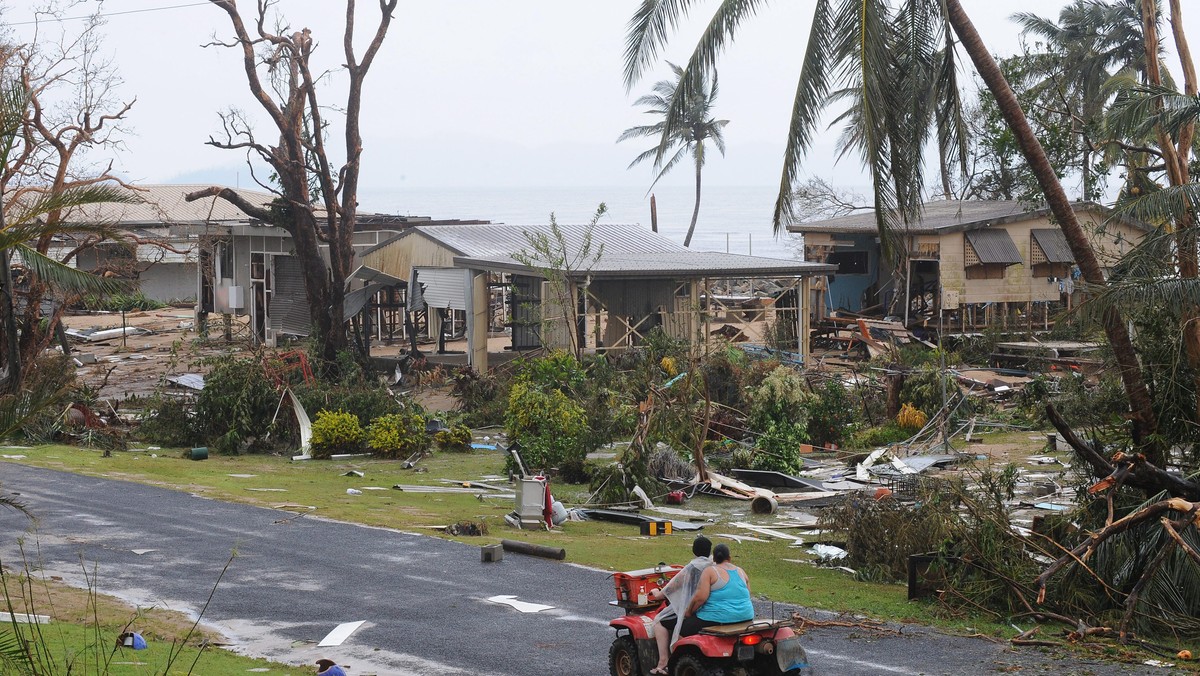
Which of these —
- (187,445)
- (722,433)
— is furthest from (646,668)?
(187,445)

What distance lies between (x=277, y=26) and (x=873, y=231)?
65.7 feet

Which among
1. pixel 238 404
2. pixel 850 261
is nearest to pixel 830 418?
pixel 238 404

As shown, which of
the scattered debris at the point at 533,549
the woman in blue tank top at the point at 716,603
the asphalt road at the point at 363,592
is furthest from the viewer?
the scattered debris at the point at 533,549

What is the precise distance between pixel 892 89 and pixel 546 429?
9.00 meters

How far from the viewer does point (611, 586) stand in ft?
40.3

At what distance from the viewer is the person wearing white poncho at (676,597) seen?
27.4 feet

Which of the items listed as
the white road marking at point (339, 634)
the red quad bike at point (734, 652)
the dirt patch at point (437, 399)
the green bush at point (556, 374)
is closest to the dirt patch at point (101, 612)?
the white road marking at point (339, 634)

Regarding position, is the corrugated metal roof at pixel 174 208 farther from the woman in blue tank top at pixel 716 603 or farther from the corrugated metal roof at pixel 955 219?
the woman in blue tank top at pixel 716 603

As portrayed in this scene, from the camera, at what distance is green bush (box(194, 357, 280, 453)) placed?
23016 mm

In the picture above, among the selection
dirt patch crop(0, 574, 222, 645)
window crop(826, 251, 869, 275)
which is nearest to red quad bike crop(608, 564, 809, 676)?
dirt patch crop(0, 574, 222, 645)

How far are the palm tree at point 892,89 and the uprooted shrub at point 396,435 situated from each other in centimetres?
998

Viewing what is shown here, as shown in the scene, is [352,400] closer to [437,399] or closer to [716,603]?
[437,399]

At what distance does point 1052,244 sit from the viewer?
3766 cm

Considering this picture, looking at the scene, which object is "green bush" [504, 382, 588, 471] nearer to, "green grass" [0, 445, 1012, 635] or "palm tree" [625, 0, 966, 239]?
"green grass" [0, 445, 1012, 635]
